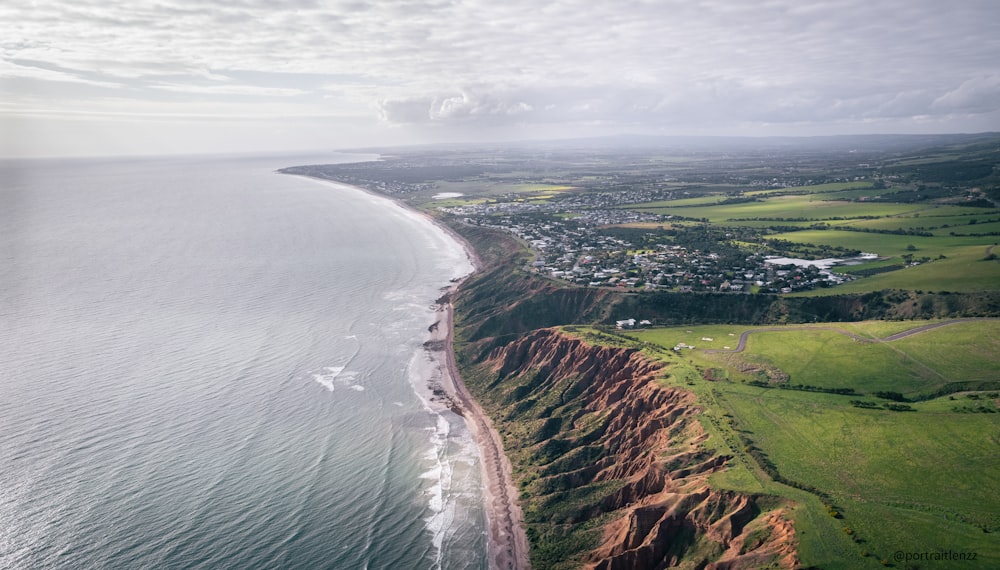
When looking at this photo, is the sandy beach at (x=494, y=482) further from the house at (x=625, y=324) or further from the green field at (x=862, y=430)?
the house at (x=625, y=324)

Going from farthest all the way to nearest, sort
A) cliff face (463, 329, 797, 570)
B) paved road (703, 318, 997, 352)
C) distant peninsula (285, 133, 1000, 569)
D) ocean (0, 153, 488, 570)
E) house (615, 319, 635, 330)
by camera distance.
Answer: house (615, 319, 635, 330)
paved road (703, 318, 997, 352)
ocean (0, 153, 488, 570)
cliff face (463, 329, 797, 570)
distant peninsula (285, 133, 1000, 569)

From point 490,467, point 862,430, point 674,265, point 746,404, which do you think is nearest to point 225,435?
point 490,467

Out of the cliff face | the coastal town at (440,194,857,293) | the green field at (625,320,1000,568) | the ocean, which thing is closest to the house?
the green field at (625,320,1000,568)

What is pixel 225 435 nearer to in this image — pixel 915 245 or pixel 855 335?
pixel 855 335

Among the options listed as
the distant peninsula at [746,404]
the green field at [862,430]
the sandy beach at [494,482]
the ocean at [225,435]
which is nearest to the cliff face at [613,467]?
the distant peninsula at [746,404]

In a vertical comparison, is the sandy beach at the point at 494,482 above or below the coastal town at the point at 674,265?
below

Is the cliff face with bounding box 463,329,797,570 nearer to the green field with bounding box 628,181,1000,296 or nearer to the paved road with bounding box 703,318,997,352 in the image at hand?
the paved road with bounding box 703,318,997,352

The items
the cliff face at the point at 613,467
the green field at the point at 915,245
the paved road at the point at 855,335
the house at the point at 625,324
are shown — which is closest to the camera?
the cliff face at the point at 613,467

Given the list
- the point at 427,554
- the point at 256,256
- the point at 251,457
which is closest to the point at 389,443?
the point at 251,457
